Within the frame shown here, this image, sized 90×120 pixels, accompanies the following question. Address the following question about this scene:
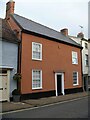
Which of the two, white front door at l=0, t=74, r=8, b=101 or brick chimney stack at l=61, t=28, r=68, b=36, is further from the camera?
brick chimney stack at l=61, t=28, r=68, b=36

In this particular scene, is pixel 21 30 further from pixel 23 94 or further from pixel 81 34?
pixel 81 34

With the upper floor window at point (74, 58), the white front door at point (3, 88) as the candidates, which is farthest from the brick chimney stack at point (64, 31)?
the white front door at point (3, 88)

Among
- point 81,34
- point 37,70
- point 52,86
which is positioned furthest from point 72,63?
point 81,34

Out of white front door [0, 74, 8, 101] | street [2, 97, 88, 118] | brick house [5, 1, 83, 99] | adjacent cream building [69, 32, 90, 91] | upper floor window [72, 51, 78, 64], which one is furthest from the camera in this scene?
adjacent cream building [69, 32, 90, 91]

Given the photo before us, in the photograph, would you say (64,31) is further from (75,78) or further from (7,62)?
(7,62)

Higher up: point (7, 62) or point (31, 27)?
point (31, 27)

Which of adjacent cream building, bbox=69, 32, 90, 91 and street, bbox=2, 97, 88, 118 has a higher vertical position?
adjacent cream building, bbox=69, 32, 90, 91

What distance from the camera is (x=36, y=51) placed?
2005 cm

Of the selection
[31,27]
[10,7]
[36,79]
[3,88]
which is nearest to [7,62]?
[3,88]

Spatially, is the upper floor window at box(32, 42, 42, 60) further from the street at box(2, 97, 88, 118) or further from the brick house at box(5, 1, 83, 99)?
the street at box(2, 97, 88, 118)

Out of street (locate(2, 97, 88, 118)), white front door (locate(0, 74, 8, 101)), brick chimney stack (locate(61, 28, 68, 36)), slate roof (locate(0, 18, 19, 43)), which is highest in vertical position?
brick chimney stack (locate(61, 28, 68, 36))

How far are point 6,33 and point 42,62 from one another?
15.0ft

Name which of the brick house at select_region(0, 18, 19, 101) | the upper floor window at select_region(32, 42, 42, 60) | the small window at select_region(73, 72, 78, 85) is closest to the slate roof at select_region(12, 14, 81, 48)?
the upper floor window at select_region(32, 42, 42, 60)

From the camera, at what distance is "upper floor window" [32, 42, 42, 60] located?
1972cm
